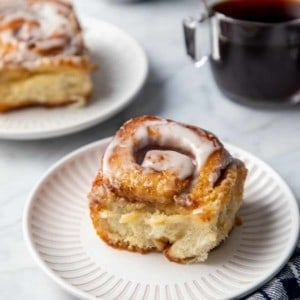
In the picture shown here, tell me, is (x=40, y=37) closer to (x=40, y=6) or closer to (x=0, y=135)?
(x=40, y=6)

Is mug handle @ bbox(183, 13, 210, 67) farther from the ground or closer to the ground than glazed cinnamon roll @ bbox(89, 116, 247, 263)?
closer to the ground

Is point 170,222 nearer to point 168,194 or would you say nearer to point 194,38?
point 168,194

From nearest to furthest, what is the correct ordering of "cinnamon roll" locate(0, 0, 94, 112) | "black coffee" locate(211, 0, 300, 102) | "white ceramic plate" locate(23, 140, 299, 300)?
1. "white ceramic plate" locate(23, 140, 299, 300)
2. "black coffee" locate(211, 0, 300, 102)
3. "cinnamon roll" locate(0, 0, 94, 112)

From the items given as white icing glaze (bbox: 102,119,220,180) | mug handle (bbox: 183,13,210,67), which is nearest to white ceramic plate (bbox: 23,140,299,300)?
white icing glaze (bbox: 102,119,220,180)

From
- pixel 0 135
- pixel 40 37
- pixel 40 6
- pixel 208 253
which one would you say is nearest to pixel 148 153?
pixel 208 253

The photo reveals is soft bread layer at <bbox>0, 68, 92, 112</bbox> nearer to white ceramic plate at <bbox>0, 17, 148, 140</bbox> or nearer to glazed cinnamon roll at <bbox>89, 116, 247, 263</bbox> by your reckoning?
white ceramic plate at <bbox>0, 17, 148, 140</bbox>

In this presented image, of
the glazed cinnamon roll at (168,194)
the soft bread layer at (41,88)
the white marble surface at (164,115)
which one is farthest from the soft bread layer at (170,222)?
the soft bread layer at (41,88)
